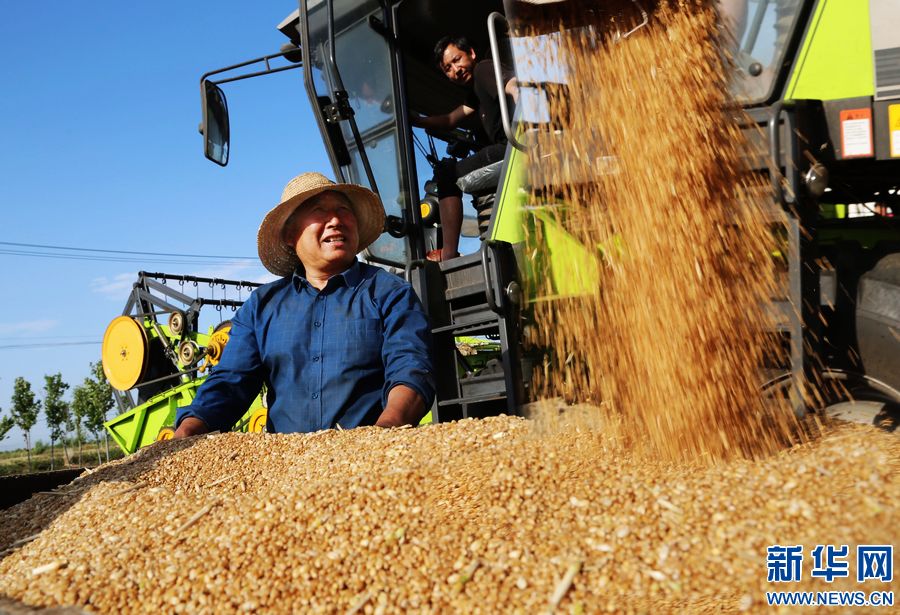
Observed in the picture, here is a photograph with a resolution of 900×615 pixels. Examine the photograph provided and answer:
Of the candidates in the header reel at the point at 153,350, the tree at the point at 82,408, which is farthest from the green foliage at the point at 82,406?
the header reel at the point at 153,350

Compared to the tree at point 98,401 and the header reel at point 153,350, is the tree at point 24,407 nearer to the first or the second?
the tree at point 98,401

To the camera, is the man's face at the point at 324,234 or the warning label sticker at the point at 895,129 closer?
the warning label sticker at the point at 895,129

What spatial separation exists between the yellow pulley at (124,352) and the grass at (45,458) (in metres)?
12.0

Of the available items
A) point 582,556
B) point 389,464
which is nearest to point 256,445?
point 389,464

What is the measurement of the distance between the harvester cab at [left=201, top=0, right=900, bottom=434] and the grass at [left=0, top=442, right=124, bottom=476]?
17436 mm

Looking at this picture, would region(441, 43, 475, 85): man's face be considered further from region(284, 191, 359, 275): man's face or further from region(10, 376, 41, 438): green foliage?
region(10, 376, 41, 438): green foliage

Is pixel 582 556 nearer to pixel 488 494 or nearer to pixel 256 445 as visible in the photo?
pixel 488 494

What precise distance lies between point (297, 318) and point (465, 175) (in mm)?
1489

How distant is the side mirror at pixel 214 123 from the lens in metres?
4.39

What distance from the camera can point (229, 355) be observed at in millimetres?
3352

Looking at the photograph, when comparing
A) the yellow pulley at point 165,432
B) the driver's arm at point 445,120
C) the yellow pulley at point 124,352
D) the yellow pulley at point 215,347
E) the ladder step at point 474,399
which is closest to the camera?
the ladder step at point 474,399

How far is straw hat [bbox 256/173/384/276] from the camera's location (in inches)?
134

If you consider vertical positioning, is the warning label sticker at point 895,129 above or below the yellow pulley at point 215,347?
above

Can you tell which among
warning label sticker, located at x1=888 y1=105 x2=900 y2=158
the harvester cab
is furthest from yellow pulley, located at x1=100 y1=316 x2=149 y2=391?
warning label sticker, located at x1=888 y1=105 x2=900 y2=158
